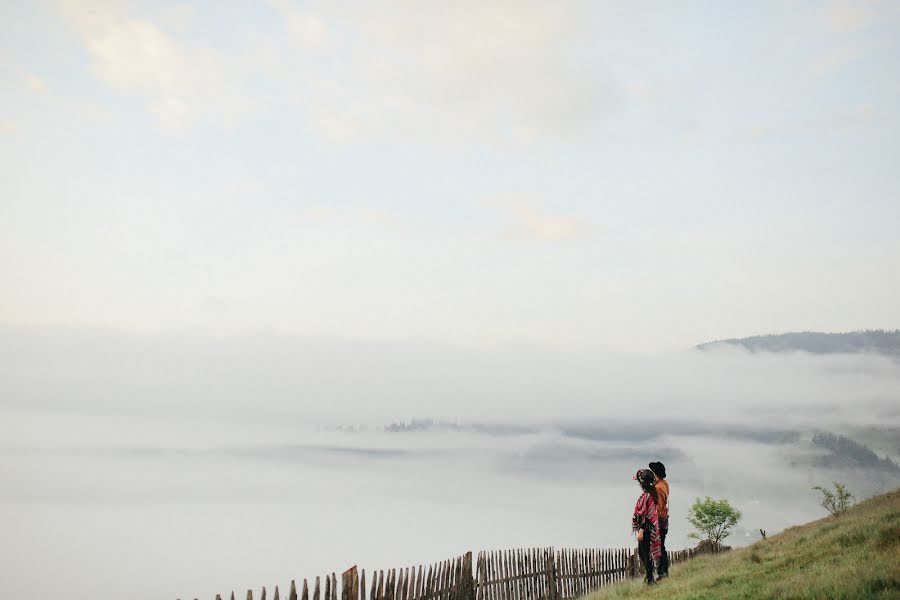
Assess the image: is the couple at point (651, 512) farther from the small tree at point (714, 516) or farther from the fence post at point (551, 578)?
the small tree at point (714, 516)

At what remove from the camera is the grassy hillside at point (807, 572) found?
330 inches

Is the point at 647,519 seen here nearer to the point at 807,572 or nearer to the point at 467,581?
the point at 807,572

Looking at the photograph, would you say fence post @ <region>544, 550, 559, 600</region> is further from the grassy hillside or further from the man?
the man

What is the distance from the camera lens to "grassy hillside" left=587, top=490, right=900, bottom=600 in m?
8.38

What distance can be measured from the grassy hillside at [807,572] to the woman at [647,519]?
25.2 inches

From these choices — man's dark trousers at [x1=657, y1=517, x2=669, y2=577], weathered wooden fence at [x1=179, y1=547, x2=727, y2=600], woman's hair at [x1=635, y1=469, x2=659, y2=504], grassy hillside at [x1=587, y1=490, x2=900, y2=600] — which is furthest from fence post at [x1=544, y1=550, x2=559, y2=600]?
woman's hair at [x1=635, y1=469, x2=659, y2=504]

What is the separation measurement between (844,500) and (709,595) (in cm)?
3485

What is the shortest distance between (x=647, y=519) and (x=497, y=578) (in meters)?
3.75

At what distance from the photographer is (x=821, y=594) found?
8.25 meters

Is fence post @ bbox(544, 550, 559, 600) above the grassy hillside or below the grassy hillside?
below

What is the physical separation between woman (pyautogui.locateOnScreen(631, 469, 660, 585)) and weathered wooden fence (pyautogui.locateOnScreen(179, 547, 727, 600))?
291cm

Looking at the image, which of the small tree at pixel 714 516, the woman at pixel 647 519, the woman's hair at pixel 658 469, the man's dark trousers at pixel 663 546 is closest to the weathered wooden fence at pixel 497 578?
the man's dark trousers at pixel 663 546

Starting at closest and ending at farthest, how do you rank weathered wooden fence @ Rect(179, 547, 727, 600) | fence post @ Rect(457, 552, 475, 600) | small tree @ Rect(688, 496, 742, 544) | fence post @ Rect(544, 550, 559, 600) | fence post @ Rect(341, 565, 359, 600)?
1. fence post @ Rect(341, 565, 359, 600)
2. weathered wooden fence @ Rect(179, 547, 727, 600)
3. fence post @ Rect(457, 552, 475, 600)
4. fence post @ Rect(544, 550, 559, 600)
5. small tree @ Rect(688, 496, 742, 544)

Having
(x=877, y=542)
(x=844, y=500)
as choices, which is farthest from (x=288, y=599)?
(x=844, y=500)
